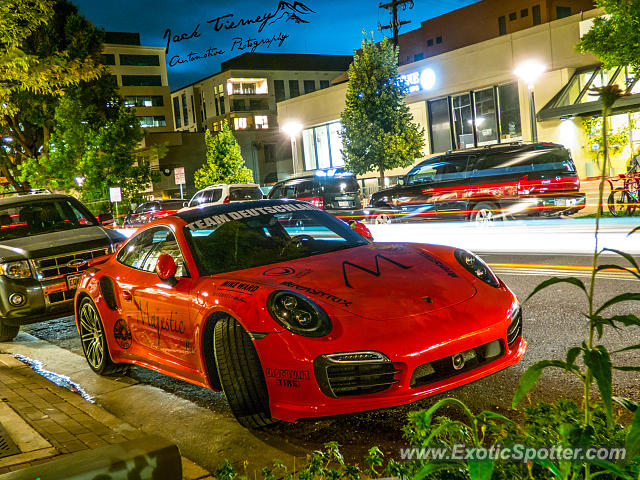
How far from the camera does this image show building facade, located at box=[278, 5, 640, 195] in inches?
1046

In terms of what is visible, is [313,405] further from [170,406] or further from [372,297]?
[170,406]

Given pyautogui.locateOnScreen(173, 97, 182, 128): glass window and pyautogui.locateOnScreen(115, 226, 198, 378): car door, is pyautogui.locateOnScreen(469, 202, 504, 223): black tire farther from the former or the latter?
pyautogui.locateOnScreen(173, 97, 182, 128): glass window

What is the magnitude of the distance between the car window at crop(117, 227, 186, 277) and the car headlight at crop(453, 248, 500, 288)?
2247 mm

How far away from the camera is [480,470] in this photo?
6.84 feet

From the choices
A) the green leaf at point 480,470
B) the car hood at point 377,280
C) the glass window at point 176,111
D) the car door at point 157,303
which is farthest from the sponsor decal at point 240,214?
the glass window at point 176,111

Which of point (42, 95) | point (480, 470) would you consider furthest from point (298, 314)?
point (42, 95)

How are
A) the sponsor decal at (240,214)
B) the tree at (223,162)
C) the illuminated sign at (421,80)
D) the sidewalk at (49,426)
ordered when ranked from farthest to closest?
the tree at (223,162) → the illuminated sign at (421,80) → the sponsor decal at (240,214) → the sidewalk at (49,426)

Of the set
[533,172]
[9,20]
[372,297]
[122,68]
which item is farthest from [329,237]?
[122,68]

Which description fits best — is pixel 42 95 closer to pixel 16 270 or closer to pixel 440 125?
pixel 440 125

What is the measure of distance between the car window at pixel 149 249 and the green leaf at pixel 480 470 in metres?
3.71

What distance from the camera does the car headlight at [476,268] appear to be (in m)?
4.75

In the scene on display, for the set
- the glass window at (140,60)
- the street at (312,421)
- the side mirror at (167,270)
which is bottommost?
the street at (312,421)

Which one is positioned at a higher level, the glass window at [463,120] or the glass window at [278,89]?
the glass window at [278,89]

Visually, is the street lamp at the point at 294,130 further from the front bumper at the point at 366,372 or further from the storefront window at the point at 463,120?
the front bumper at the point at 366,372
